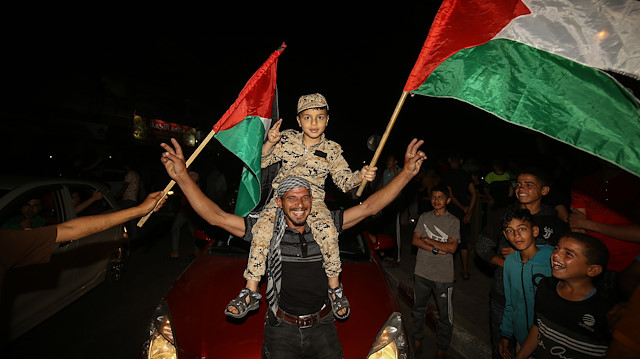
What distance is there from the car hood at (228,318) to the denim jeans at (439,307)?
34.3 inches

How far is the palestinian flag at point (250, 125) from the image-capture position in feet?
8.95

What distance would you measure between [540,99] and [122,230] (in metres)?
6.50

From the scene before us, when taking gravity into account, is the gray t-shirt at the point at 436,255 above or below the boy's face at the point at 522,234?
below

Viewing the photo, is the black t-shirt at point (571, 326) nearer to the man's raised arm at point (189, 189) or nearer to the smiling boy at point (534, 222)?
the smiling boy at point (534, 222)

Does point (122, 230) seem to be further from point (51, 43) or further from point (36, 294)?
point (51, 43)

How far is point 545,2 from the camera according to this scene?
2.20 metres

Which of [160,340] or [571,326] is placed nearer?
[571,326]

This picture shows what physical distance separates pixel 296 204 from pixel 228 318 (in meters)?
1.20

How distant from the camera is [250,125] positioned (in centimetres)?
280

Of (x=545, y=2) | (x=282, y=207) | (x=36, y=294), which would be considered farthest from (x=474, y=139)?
(x=36, y=294)

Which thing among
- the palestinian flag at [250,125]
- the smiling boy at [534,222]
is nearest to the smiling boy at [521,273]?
the smiling boy at [534,222]

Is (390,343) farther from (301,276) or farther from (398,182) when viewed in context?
(398,182)

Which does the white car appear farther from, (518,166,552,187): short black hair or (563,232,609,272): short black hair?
(518,166,552,187): short black hair

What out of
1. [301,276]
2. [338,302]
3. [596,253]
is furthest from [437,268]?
[301,276]
